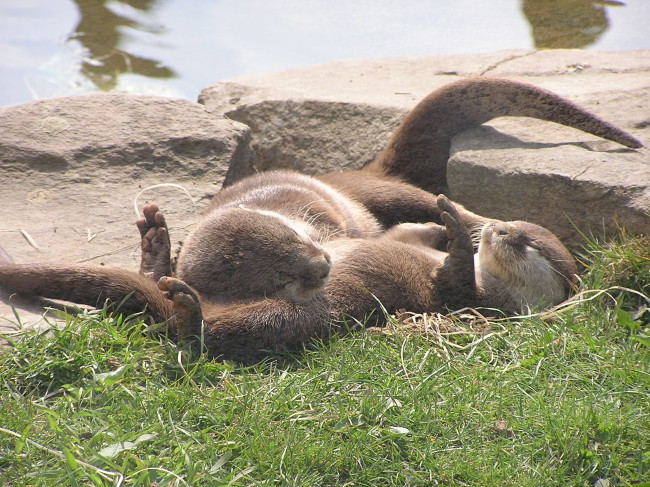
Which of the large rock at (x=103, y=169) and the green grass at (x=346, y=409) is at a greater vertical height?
the large rock at (x=103, y=169)

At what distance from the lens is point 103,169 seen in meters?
4.16

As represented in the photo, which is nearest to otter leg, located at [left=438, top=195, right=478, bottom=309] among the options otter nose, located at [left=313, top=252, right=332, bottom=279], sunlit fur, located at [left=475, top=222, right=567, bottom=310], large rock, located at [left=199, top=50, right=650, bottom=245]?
sunlit fur, located at [left=475, top=222, right=567, bottom=310]

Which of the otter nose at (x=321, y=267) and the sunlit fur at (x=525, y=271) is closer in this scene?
the otter nose at (x=321, y=267)

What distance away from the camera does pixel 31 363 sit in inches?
102

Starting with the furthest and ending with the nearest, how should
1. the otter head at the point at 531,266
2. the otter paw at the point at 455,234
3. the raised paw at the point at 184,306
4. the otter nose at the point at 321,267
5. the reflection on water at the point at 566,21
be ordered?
the reflection on water at the point at 566,21
the otter head at the point at 531,266
the otter paw at the point at 455,234
the otter nose at the point at 321,267
the raised paw at the point at 184,306

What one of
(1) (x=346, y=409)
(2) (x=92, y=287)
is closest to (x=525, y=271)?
(1) (x=346, y=409)

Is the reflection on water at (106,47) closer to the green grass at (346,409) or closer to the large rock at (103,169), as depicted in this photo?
the large rock at (103,169)

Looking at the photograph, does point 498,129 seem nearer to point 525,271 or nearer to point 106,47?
point 525,271

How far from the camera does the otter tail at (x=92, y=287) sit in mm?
2969

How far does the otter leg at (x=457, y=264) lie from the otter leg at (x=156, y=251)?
1172mm

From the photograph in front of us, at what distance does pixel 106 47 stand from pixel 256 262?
232 inches

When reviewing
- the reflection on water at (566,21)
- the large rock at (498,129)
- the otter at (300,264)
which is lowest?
the otter at (300,264)

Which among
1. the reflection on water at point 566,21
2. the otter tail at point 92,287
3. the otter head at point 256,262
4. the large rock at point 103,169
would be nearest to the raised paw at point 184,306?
the otter tail at point 92,287

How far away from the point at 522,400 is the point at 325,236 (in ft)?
4.67
